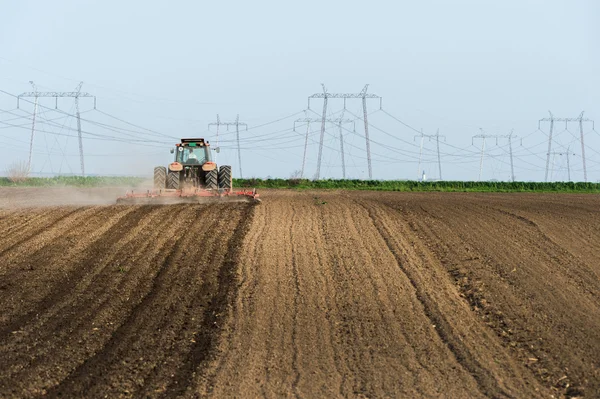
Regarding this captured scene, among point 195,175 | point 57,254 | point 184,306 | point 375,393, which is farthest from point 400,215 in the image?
point 375,393

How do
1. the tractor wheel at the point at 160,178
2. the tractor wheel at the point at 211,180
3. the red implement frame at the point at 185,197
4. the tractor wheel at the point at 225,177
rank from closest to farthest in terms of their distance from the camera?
the red implement frame at the point at 185,197, the tractor wheel at the point at 211,180, the tractor wheel at the point at 225,177, the tractor wheel at the point at 160,178

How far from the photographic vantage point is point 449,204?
31.8 metres

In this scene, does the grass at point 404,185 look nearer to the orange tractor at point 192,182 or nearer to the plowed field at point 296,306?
the orange tractor at point 192,182

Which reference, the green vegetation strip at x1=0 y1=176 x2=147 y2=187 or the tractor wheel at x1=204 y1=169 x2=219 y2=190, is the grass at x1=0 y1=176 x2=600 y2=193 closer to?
the green vegetation strip at x1=0 y1=176 x2=147 y2=187

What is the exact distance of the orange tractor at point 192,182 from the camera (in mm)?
29219

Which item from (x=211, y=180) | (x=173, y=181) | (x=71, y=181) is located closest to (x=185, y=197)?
(x=173, y=181)

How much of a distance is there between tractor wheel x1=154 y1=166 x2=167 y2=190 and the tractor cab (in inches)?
30.3

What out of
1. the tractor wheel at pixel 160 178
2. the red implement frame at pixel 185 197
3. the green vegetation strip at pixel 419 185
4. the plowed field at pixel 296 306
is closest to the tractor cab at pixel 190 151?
the tractor wheel at pixel 160 178

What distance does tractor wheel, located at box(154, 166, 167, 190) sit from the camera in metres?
31.3

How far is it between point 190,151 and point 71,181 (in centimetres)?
2400

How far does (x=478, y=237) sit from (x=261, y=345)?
11.8 meters

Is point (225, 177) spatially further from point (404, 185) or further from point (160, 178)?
point (404, 185)

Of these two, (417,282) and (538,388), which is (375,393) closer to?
(538,388)

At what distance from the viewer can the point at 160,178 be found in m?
31.5
